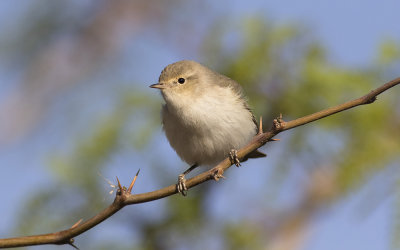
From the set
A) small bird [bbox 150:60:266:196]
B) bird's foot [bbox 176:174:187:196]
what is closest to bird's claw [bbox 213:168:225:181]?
bird's foot [bbox 176:174:187:196]

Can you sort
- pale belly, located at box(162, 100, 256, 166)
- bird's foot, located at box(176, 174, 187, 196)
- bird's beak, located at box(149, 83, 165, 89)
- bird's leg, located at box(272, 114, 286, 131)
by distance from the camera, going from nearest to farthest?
bird's leg, located at box(272, 114, 286, 131), bird's foot, located at box(176, 174, 187, 196), pale belly, located at box(162, 100, 256, 166), bird's beak, located at box(149, 83, 165, 89)

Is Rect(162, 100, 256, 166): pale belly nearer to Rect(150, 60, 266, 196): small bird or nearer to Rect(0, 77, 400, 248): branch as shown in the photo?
Rect(150, 60, 266, 196): small bird

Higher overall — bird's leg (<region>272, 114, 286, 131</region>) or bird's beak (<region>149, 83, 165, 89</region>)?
bird's beak (<region>149, 83, 165, 89</region>)

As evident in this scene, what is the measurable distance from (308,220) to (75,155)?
158 cm

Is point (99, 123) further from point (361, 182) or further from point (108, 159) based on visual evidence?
point (361, 182)

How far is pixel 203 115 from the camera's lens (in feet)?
12.7

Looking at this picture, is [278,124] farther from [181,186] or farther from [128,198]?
[181,186]

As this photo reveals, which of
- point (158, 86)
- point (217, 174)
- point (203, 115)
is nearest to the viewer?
point (217, 174)

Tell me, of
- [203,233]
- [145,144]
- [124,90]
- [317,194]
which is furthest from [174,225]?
[124,90]

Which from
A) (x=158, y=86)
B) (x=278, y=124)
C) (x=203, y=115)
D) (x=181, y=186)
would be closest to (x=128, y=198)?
(x=278, y=124)

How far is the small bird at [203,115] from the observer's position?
3887mm

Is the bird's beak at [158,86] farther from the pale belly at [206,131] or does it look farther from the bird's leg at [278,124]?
the bird's leg at [278,124]

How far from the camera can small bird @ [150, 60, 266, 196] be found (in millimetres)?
3887

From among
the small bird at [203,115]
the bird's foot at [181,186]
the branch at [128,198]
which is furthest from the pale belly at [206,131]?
the branch at [128,198]
